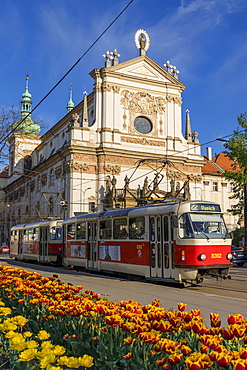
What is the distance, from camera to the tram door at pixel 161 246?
13727 millimetres

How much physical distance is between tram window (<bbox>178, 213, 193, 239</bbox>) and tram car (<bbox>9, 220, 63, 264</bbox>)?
13712 mm

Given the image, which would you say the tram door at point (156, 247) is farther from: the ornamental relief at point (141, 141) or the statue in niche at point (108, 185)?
the ornamental relief at point (141, 141)

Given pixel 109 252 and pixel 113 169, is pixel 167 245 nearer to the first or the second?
pixel 109 252

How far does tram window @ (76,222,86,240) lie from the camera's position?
20.2 m

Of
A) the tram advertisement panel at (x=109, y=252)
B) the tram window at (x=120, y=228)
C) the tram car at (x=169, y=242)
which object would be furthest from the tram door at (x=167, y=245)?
the tram advertisement panel at (x=109, y=252)

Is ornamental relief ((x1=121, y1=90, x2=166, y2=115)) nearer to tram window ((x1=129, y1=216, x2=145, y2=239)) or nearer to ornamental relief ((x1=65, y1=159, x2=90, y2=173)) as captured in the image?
ornamental relief ((x1=65, y1=159, x2=90, y2=173))

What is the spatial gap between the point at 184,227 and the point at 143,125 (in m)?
34.0

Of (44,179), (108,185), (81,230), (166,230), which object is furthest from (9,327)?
(44,179)

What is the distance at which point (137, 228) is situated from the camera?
15.4m

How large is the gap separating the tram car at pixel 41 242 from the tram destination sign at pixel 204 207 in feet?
45.1

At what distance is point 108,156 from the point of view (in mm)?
43156

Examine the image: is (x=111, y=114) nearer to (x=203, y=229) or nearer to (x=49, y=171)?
(x=49, y=171)

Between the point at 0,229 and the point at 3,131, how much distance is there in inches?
2505

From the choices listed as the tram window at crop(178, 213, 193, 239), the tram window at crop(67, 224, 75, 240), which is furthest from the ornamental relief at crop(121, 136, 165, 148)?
the tram window at crop(178, 213, 193, 239)
